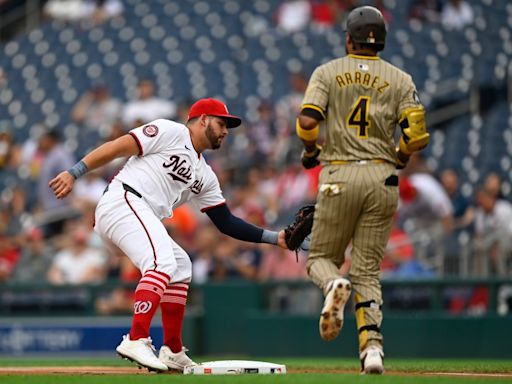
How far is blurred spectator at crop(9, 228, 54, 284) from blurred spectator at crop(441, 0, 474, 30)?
21.6ft

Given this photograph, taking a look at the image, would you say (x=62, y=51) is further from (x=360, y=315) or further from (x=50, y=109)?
(x=360, y=315)

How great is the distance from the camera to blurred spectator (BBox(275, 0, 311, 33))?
55.7 ft

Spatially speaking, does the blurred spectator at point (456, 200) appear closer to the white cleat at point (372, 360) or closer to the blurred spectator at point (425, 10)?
the blurred spectator at point (425, 10)

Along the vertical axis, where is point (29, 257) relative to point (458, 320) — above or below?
above

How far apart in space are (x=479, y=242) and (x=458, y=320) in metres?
0.79

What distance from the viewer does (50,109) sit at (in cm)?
1752

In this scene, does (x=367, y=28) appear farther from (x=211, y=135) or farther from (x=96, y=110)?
(x=96, y=110)

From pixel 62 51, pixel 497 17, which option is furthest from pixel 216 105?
pixel 62 51

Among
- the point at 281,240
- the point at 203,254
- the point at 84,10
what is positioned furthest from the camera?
the point at 84,10

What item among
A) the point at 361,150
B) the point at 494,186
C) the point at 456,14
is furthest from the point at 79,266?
the point at 361,150

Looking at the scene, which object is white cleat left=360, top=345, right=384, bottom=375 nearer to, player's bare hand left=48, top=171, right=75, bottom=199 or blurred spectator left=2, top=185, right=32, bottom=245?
player's bare hand left=48, top=171, right=75, bottom=199

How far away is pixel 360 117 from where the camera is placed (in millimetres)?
6102

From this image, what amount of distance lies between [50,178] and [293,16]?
482 centimetres

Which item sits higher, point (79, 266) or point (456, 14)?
point (456, 14)
